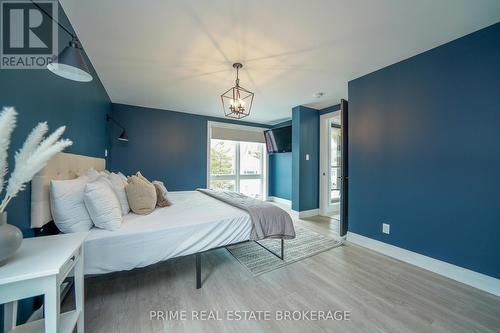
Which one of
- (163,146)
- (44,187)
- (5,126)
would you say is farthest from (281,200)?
(5,126)

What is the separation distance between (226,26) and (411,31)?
1.83 metres

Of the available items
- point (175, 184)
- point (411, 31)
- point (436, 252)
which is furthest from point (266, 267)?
point (175, 184)

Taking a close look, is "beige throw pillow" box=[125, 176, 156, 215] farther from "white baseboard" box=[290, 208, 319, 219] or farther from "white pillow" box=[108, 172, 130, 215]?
"white baseboard" box=[290, 208, 319, 219]

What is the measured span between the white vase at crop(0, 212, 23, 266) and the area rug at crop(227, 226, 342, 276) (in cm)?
184

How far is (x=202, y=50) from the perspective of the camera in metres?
2.21

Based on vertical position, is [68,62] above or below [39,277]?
above

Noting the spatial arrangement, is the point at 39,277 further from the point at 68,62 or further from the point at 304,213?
the point at 304,213

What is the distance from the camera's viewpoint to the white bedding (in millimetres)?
1463

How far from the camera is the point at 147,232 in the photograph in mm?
1604

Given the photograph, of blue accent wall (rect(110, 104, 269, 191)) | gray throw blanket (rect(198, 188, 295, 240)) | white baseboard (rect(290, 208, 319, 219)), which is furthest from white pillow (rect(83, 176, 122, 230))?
white baseboard (rect(290, 208, 319, 219))

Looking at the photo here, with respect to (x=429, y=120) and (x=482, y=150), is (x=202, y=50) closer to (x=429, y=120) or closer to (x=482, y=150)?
(x=429, y=120)

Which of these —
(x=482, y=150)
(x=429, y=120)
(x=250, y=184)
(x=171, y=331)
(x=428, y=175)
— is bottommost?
(x=171, y=331)

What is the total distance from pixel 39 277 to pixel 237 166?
5.11m

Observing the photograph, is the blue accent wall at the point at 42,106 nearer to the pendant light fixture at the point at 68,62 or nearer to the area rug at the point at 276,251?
the pendant light fixture at the point at 68,62
